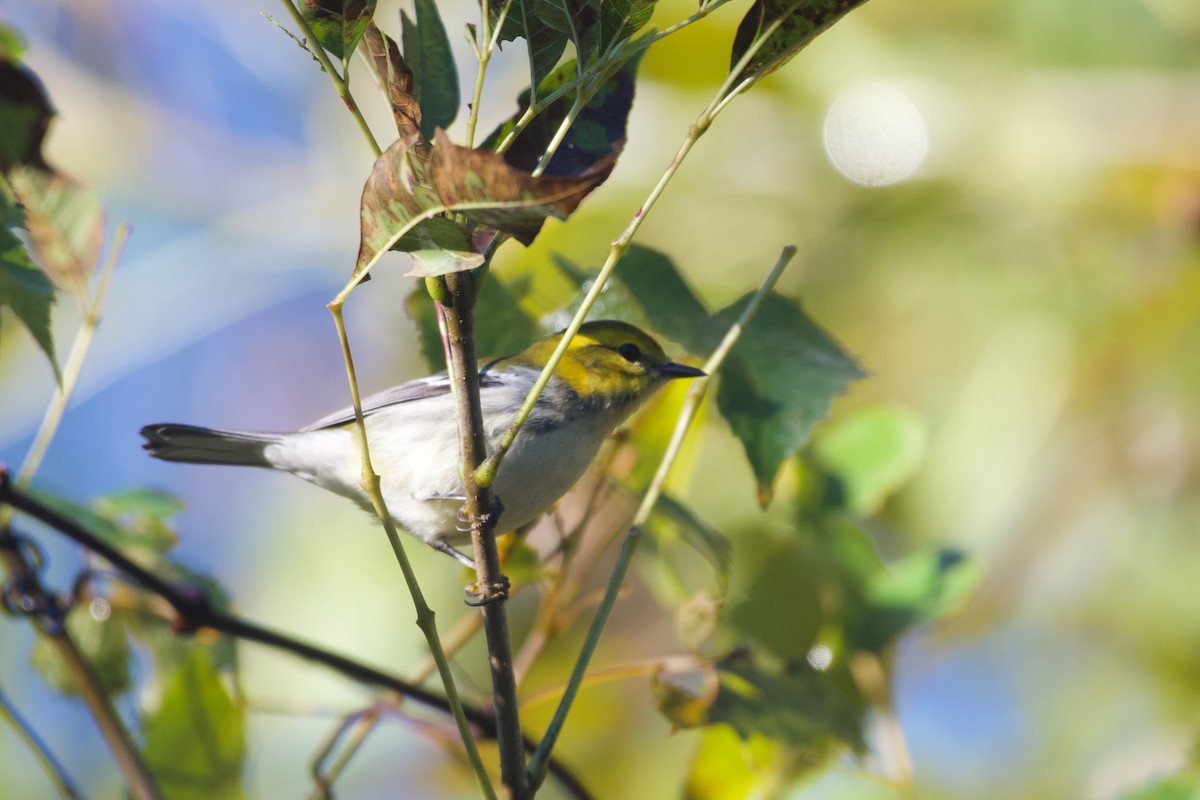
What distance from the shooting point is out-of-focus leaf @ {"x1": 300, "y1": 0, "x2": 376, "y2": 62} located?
65cm

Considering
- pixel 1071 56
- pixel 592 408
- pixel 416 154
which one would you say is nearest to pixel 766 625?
pixel 592 408

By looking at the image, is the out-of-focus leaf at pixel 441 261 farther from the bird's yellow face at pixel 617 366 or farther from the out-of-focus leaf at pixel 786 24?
the bird's yellow face at pixel 617 366

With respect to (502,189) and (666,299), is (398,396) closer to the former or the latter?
(666,299)

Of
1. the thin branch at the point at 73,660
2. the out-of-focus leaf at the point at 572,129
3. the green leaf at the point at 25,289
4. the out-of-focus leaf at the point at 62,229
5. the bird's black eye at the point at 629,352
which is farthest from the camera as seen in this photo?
the bird's black eye at the point at 629,352

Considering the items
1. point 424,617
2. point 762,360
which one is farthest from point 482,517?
point 762,360

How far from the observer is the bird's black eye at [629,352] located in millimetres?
1756

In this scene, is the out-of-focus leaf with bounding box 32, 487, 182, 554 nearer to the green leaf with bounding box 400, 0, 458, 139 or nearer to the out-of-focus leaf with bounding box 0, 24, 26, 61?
the out-of-focus leaf with bounding box 0, 24, 26, 61

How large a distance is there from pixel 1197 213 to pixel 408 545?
212cm

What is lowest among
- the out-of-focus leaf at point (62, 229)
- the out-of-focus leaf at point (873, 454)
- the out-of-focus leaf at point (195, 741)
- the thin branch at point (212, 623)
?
the out-of-focus leaf at point (195, 741)

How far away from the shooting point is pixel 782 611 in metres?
1.35

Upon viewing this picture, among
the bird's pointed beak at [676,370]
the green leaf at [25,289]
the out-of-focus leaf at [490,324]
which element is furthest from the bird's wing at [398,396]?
the green leaf at [25,289]

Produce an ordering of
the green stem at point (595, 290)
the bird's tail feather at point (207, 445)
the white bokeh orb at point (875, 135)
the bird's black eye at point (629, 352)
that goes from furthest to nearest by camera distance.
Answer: the white bokeh orb at point (875, 135) < the bird's black eye at point (629, 352) < the bird's tail feather at point (207, 445) < the green stem at point (595, 290)

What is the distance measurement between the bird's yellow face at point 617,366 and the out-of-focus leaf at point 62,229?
2.18 ft

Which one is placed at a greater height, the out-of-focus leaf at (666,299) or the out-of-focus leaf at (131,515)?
the out-of-focus leaf at (666,299)
